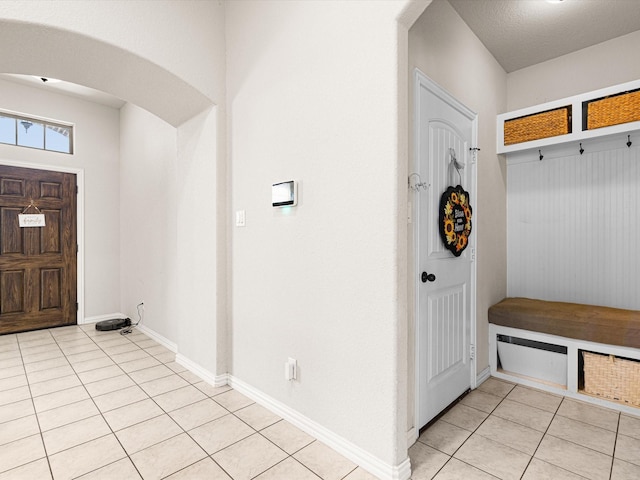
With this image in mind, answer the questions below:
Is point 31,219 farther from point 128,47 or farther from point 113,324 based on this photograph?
point 128,47

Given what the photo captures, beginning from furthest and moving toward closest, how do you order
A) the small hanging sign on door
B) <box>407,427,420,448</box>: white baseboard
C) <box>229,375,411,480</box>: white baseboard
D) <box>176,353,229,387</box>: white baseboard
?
the small hanging sign on door
<box>176,353,229,387</box>: white baseboard
<box>407,427,420,448</box>: white baseboard
<box>229,375,411,480</box>: white baseboard

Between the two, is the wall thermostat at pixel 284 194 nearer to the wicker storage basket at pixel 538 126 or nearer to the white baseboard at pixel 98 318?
the wicker storage basket at pixel 538 126

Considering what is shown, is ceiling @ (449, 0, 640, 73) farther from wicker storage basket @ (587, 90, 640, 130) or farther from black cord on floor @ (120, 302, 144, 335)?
black cord on floor @ (120, 302, 144, 335)

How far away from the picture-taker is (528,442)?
1.95 m

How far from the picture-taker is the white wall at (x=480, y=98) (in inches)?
86.0

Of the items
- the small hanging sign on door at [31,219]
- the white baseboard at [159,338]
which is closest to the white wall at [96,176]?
the small hanging sign on door at [31,219]

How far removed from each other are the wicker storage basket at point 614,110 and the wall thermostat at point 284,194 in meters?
2.49

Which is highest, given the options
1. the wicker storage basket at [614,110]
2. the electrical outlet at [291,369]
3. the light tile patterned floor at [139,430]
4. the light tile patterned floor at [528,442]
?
the wicker storage basket at [614,110]

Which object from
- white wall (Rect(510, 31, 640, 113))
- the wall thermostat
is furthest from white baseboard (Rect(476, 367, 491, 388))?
white wall (Rect(510, 31, 640, 113))

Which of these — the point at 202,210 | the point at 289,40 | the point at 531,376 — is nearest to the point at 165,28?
the point at 289,40

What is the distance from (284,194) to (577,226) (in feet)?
8.89

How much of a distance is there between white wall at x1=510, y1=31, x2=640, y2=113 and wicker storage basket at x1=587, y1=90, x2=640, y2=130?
0.40m

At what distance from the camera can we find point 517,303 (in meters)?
2.98

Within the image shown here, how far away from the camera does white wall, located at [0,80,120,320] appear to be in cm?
446
